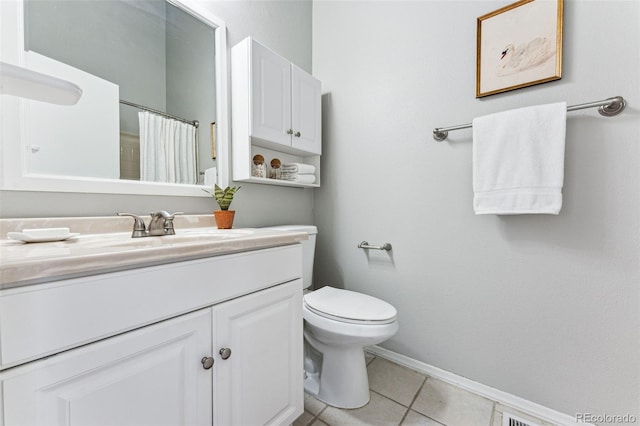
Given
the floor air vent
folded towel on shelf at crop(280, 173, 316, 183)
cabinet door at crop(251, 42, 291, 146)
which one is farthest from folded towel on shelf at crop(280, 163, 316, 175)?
the floor air vent

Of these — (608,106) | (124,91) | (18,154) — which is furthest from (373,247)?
(18,154)

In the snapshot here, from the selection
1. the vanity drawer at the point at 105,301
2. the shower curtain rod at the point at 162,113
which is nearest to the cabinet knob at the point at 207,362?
the vanity drawer at the point at 105,301

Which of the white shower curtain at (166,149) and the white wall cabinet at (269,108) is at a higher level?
the white wall cabinet at (269,108)

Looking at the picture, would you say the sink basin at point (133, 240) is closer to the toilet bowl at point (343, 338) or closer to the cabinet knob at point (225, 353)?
the cabinet knob at point (225, 353)

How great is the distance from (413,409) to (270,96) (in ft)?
5.60

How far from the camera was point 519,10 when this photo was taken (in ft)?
3.85

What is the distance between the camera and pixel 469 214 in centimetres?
133

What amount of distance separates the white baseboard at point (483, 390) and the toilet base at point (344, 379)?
39 centimetres

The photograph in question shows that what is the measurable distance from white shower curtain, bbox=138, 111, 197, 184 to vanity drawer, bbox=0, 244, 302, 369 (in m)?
0.63

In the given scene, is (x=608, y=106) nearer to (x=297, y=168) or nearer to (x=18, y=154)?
(x=297, y=168)

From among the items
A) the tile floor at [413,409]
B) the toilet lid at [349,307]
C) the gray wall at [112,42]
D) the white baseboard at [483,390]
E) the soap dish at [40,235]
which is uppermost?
the gray wall at [112,42]

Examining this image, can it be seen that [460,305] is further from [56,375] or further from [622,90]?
[56,375]

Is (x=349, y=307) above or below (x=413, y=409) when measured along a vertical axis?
above

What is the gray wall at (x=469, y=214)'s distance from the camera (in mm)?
1019
